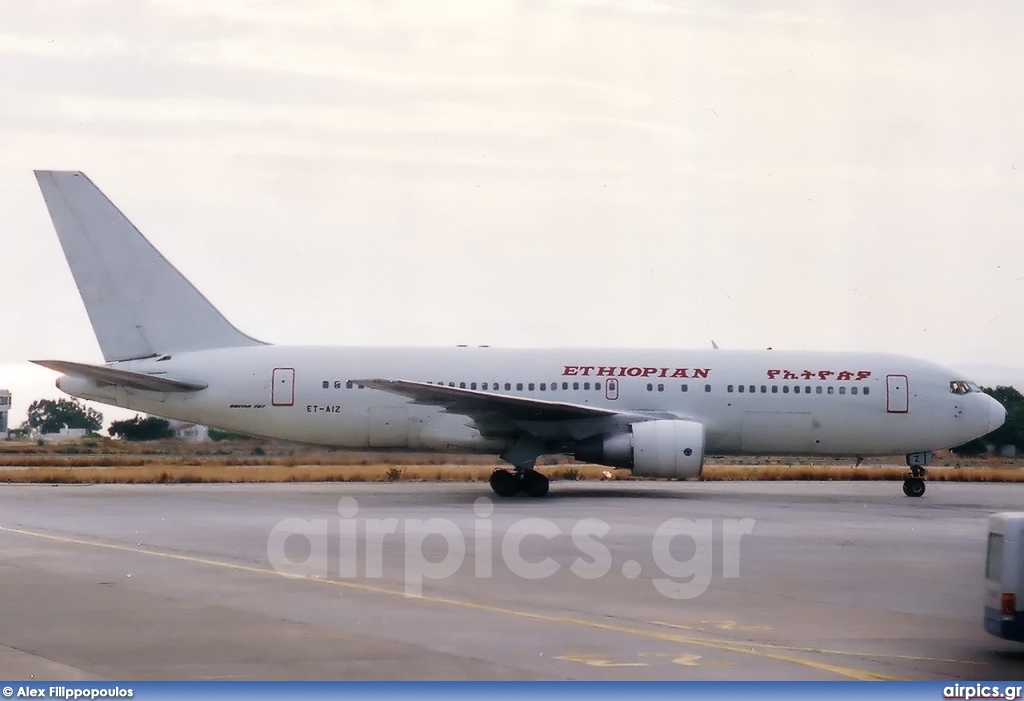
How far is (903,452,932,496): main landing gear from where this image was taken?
84.0 feet

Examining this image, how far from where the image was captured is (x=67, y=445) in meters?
47.2

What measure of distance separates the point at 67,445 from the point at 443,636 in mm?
41944

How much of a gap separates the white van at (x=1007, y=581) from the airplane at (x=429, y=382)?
53.4ft

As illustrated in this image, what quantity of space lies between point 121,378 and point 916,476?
16.1m

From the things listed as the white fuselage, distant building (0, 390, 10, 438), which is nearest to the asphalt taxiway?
the white fuselage

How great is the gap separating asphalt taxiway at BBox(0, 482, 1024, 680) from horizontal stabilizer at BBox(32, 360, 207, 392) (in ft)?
13.1

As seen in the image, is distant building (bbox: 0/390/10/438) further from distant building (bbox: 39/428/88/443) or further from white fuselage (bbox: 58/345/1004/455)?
white fuselage (bbox: 58/345/1004/455)

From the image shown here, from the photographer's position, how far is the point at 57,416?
5422cm

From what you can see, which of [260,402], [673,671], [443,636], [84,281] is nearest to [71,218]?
[84,281]

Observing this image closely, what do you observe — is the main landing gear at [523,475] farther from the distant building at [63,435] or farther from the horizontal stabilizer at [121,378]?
the distant building at [63,435]

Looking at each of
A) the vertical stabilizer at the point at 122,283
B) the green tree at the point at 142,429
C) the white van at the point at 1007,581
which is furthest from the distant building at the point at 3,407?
the white van at the point at 1007,581

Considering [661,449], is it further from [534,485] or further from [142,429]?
[142,429]

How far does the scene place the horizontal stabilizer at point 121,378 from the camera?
79.0ft

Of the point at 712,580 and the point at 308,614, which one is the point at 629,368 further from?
the point at 308,614
